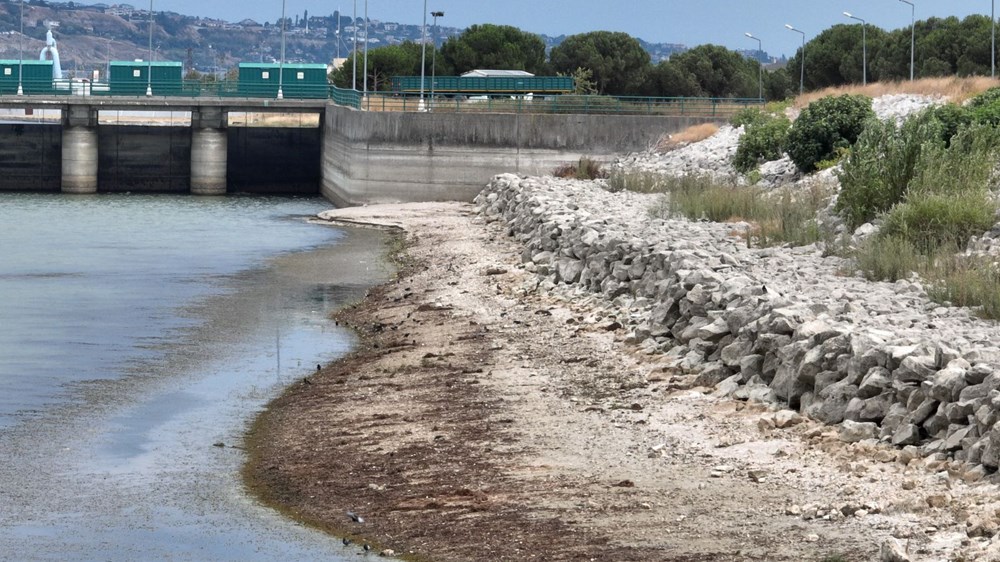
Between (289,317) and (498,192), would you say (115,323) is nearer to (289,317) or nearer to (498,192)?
(289,317)

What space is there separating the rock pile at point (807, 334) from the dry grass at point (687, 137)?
27.0 meters

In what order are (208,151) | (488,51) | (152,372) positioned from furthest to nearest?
(488,51) → (208,151) → (152,372)

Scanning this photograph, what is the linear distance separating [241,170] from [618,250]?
44.6 m

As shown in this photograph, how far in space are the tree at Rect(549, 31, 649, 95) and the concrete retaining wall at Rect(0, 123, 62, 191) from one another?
4376 centimetres

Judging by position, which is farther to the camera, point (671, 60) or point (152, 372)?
point (671, 60)

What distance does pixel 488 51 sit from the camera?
101125mm

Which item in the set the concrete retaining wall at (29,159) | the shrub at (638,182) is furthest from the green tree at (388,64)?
the shrub at (638,182)

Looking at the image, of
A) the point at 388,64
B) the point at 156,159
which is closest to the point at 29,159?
the point at 156,159

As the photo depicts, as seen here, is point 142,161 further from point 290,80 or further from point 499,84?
point 499,84

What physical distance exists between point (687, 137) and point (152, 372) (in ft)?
122

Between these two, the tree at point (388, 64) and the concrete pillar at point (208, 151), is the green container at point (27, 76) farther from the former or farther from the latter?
the tree at point (388, 64)

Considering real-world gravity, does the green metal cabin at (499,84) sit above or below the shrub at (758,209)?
above

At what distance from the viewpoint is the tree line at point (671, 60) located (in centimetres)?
8406

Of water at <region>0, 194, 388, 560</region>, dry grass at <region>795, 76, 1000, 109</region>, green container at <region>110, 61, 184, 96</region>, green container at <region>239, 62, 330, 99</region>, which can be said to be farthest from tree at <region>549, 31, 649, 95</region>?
water at <region>0, 194, 388, 560</region>
